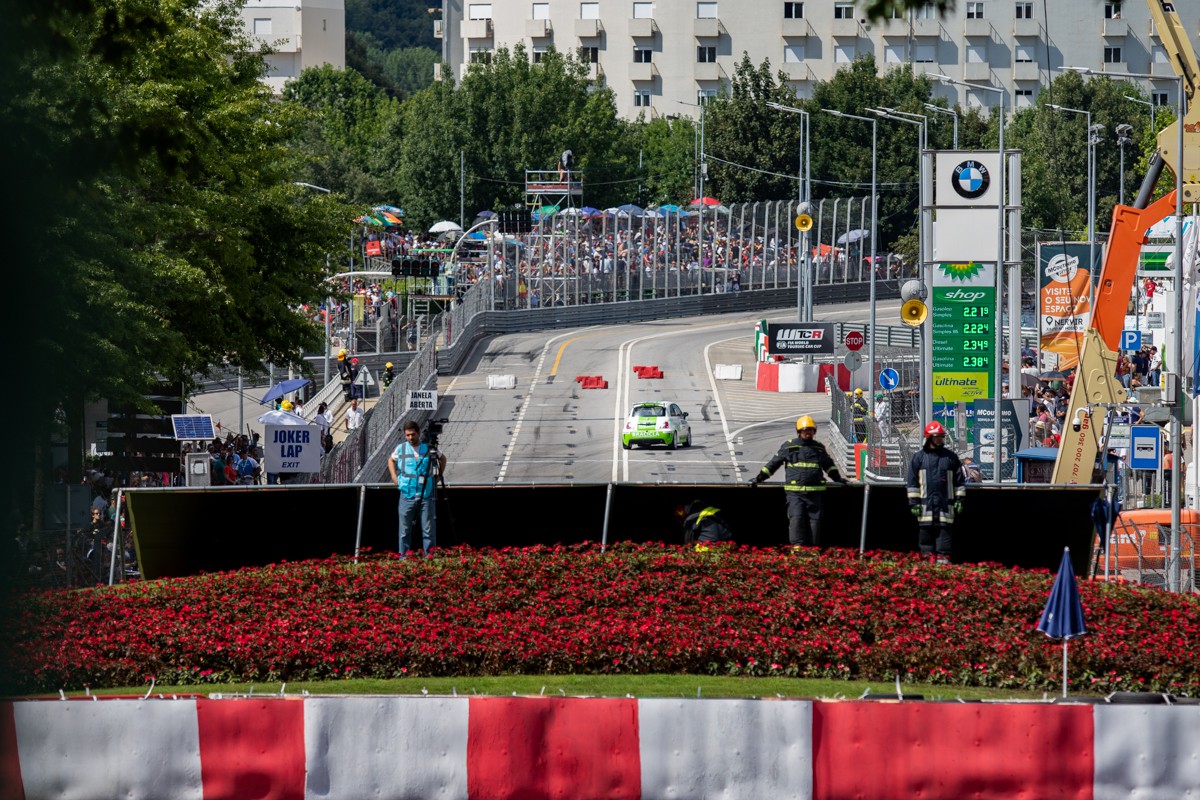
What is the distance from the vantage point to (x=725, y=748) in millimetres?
10297

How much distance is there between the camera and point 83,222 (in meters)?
17.4

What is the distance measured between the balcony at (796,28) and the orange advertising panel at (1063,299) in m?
82.8

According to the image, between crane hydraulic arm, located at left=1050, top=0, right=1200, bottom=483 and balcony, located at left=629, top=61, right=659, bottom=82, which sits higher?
balcony, located at left=629, top=61, right=659, bottom=82

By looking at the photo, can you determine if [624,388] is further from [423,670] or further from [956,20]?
[956,20]

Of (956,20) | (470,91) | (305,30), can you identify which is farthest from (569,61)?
(305,30)

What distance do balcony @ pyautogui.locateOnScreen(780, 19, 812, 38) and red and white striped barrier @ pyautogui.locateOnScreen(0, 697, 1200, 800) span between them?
390ft

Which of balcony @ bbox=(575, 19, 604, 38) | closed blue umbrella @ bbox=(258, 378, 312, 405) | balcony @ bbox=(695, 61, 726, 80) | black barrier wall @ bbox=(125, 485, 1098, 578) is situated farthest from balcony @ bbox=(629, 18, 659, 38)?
black barrier wall @ bbox=(125, 485, 1098, 578)

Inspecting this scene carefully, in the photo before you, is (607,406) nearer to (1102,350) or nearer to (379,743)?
(1102,350)

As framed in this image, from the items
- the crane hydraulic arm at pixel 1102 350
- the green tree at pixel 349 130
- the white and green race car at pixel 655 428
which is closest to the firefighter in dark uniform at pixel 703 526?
the crane hydraulic arm at pixel 1102 350

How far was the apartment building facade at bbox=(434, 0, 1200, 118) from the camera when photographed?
120500mm

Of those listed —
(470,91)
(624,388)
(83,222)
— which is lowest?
(624,388)

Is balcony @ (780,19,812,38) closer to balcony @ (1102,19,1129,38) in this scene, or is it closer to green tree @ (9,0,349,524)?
balcony @ (1102,19,1129,38)

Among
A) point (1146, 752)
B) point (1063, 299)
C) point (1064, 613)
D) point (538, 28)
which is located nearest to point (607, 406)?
point (1063, 299)

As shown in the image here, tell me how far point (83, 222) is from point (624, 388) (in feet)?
135
